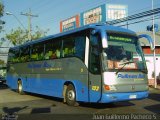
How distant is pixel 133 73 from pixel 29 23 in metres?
32.9

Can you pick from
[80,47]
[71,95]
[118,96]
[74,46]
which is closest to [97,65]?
[118,96]

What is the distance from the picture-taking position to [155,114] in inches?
509

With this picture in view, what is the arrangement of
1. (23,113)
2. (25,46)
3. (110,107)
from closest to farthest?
(23,113) → (110,107) → (25,46)

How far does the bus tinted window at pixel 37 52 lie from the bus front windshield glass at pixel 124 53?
6.38m

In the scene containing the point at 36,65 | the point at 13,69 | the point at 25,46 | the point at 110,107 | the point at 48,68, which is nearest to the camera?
the point at 110,107

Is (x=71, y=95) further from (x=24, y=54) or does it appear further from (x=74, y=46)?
(x=24, y=54)

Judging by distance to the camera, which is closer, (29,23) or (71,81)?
(71,81)

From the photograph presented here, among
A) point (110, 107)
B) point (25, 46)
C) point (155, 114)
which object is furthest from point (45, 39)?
point (155, 114)

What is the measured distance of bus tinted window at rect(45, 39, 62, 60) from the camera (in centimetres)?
1799

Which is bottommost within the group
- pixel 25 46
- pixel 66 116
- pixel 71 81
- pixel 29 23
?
pixel 66 116

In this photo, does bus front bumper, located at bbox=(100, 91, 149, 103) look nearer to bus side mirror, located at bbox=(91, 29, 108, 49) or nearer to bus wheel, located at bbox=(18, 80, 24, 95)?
bus side mirror, located at bbox=(91, 29, 108, 49)

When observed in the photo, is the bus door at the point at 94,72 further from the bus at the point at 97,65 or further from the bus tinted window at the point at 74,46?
the bus tinted window at the point at 74,46

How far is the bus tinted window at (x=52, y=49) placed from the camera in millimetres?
17992

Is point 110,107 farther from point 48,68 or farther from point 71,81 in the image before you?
point 48,68
